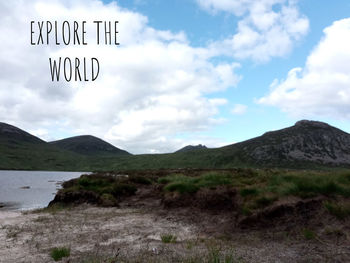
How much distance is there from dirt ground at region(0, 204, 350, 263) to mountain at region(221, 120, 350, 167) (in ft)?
478

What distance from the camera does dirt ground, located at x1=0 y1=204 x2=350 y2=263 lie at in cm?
1020

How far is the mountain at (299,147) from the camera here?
510 ft

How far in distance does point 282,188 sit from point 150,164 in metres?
172

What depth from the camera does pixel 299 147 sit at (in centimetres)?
17112

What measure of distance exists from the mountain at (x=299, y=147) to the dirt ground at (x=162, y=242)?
14578cm

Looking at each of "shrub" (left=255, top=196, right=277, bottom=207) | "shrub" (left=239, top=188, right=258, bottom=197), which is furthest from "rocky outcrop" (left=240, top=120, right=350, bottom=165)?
"shrub" (left=255, top=196, right=277, bottom=207)

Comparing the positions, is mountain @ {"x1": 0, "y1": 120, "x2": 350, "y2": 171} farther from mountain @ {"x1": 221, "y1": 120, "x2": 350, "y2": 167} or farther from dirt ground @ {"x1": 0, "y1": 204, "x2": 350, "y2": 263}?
dirt ground @ {"x1": 0, "y1": 204, "x2": 350, "y2": 263}

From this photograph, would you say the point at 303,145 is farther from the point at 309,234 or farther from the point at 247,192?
the point at 309,234

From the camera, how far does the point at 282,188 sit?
56.5 feet

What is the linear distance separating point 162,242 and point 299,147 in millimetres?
173323

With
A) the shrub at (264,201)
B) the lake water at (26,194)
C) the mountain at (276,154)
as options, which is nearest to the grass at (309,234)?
the shrub at (264,201)

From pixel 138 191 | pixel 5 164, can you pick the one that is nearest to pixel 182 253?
pixel 138 191

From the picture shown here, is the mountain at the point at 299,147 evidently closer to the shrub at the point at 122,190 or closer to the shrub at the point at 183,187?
the shrub at the point at 122,190

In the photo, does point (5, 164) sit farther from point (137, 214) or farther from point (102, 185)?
point (137, 214)
